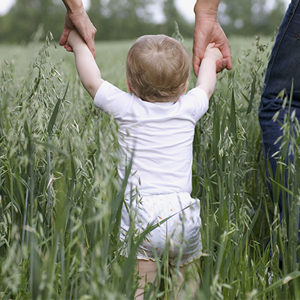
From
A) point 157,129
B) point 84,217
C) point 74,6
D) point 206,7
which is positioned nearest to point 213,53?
point 206,7

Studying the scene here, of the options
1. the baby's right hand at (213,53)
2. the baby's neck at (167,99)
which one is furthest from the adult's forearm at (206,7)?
the baby's neck at (167,99)

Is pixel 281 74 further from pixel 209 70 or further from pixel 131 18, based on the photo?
pixel 131 18

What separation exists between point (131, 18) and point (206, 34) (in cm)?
4983

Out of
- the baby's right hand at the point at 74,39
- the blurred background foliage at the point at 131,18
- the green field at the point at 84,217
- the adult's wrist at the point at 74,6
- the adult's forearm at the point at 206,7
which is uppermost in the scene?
the blurred background foliage at the point at 131,18

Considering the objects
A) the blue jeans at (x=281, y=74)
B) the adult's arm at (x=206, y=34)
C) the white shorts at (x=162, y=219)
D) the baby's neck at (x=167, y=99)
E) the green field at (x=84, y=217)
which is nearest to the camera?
the green field at (x=84, y=217)

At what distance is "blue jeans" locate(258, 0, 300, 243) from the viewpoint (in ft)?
4.74

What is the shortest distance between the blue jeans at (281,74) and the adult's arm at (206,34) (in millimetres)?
199

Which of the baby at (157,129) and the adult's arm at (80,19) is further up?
the adult's arm at (80,19)

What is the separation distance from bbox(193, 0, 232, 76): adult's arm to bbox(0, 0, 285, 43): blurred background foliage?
4032 cm

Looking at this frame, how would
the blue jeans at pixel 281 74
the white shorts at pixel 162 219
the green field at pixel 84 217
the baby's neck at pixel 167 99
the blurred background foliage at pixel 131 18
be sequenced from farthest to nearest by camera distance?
the blurred background foliage at pixel 131 18
the blue jeans at pixel 281 74
the baby's neck at pixel 167 99
the white shorts at pixel 162 219
the green field at pixel 84 217

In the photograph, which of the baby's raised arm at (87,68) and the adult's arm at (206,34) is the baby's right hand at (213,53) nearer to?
the adult's arm at (206,34)

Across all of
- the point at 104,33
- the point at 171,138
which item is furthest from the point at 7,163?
the point at 104,33

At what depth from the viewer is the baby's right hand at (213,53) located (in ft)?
5.11

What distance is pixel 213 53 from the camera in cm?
157
